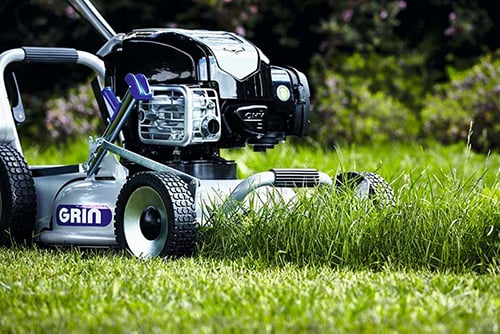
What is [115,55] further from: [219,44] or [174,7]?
[174,7]

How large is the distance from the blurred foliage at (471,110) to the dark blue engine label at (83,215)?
193 inches

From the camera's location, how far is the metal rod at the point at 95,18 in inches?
226

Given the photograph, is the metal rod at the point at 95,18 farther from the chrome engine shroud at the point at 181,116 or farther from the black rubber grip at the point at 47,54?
the chrome engine shroud at the point at 181,116

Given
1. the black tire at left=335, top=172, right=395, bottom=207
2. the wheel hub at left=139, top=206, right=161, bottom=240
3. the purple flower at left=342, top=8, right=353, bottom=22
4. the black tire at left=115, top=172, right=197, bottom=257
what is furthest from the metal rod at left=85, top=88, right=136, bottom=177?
the purple flower at left=342, top=8, right=353, bottom=22

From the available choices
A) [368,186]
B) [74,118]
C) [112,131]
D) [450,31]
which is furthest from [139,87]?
[450,31]

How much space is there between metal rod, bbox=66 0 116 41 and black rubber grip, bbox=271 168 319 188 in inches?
53.1

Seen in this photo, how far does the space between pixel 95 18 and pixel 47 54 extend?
0.32 metres

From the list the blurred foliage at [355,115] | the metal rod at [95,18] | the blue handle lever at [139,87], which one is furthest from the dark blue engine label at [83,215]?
the blurred foliage at [355,115]

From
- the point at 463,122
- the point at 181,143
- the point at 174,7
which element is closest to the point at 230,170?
the point at 181,143

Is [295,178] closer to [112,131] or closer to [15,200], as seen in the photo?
[112,131]

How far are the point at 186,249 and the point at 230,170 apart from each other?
24.8 inches

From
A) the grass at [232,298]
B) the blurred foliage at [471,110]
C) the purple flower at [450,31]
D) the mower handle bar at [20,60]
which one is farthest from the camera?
the purple flower at [450,31]

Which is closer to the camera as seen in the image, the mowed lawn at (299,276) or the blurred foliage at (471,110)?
the mowed lawn at (299,276)

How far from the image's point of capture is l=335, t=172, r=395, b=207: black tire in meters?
4.95
